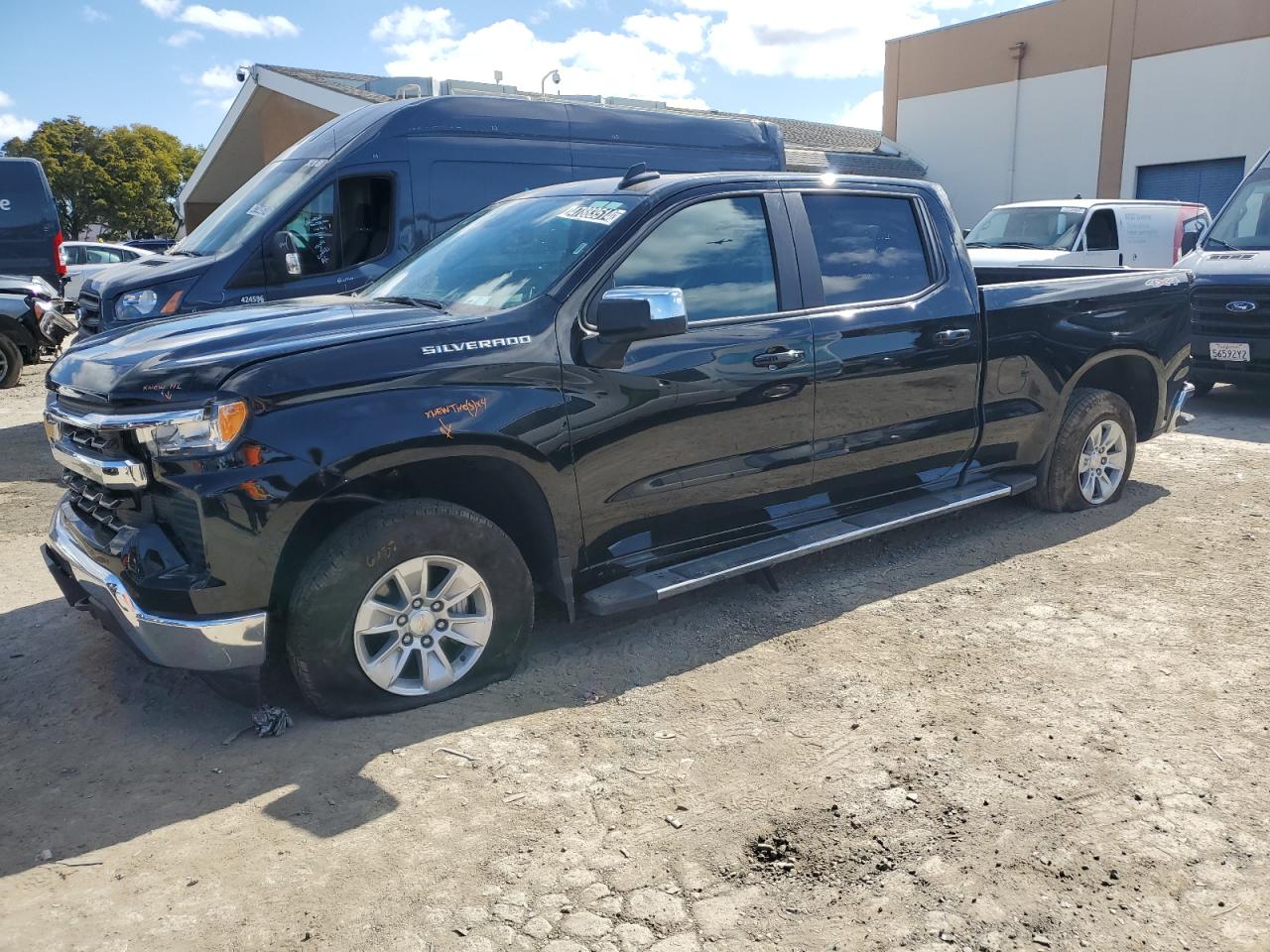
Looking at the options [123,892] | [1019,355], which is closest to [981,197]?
[1019,355]

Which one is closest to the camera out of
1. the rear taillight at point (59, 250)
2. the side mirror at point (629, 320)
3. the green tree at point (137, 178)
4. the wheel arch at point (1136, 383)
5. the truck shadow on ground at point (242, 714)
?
the truck shadow on ground at point (242, 714)

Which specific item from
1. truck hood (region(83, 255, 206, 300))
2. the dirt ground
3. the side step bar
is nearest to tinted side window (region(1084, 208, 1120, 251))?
the side step bar

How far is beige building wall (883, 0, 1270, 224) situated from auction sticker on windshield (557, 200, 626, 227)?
→ 886 inches

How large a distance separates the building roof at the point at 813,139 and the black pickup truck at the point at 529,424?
1363 cm

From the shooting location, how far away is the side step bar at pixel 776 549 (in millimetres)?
3898

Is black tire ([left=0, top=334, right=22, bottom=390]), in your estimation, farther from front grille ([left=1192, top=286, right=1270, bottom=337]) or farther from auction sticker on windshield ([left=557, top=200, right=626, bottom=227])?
front grille ([left=1192, top=286, right=1270, bottom=337])

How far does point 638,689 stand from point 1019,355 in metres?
2.89

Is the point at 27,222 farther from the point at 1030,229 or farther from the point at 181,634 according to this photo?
the point at 1030,229

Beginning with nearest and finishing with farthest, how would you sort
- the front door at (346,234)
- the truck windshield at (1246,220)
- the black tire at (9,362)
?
1. the front door at (346,234)
2. the truck windshield at (1246,220)
3. the black tire at (9,362)

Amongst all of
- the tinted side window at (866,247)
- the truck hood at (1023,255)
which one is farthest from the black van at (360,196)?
the truck hood at (1023,255)

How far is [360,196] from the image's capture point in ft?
25.2

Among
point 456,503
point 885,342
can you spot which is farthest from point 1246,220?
point 456,503

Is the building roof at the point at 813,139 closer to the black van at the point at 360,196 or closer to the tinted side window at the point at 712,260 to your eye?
the black van at the point at 360,196

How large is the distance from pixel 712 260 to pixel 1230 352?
6.98 meters
